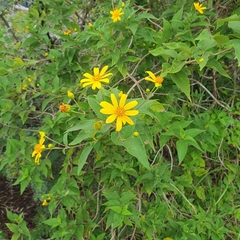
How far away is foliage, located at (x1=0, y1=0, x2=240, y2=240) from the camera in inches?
39.0

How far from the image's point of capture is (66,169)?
4.09 ft

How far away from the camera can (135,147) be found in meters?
0.77

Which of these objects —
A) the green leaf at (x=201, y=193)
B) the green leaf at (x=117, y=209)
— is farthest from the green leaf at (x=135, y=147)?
the green leaf at (x=201, y=193)

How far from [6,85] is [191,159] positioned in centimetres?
87

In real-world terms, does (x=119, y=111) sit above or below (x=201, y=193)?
above

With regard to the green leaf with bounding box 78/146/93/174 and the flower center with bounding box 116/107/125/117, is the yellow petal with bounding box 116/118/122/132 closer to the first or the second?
the flower center with bounding box 116/107/125/117

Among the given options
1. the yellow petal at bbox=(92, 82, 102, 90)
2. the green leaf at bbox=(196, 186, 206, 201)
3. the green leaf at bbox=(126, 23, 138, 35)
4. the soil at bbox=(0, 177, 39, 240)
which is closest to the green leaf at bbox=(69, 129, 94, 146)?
the yellow petal at bbox=(92, 82, 102, 90)

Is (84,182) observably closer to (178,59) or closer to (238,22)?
(178,59)

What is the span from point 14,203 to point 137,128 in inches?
58.2

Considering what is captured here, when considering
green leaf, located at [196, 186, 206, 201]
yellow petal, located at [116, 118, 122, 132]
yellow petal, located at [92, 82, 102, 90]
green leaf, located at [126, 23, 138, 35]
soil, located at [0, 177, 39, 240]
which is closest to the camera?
yellow petal, located at [116, 118, 122, 132]

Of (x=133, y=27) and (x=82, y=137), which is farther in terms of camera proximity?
(x=133, y=27)

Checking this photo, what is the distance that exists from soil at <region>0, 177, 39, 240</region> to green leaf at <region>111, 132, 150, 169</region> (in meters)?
1.33

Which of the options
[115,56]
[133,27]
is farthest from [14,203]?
[133,27]

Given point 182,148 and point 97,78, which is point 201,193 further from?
point 97,78
